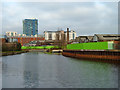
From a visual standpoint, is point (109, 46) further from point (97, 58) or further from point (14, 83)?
point (14, 83)

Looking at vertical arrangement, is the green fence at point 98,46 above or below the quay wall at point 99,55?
above

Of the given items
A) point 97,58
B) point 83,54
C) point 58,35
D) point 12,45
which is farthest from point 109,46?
point 58,35

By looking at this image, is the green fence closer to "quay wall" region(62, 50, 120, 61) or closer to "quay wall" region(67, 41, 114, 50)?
"quay wall" region(67, 41, 114, 50)

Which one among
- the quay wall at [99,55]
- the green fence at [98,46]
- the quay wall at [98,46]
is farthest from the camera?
the green fence at [98,46]

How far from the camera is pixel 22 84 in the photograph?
29984 millimetres

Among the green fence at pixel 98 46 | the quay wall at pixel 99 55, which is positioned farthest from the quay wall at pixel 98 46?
the quay wall at pixel 99 55

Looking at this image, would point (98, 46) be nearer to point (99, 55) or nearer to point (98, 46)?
point (98, 46)

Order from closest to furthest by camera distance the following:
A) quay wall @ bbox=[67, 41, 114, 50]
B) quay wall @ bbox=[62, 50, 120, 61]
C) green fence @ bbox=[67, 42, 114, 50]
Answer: quay wall @ bbox=[62, 50, 120, 61]
quay wall @ bbox=[67, 41, 114, 50]
green fence @ bbox=[67, 42, 114, 50]

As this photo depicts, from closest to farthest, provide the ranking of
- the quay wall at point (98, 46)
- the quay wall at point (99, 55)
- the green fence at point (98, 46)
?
the quay wall at point (99, 55) < the quay wall at point (98, 46) < the green fence at point (98, 46)

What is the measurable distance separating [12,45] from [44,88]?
138m

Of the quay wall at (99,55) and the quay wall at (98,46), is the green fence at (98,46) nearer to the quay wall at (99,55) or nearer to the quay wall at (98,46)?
the quay wall at (98,46)

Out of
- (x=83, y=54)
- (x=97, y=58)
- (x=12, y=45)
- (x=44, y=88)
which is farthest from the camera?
(x=12, y=45)

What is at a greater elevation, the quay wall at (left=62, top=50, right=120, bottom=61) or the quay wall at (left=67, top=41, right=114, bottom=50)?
the quay wall at (left=67, top=41, right=114, bottom=50)

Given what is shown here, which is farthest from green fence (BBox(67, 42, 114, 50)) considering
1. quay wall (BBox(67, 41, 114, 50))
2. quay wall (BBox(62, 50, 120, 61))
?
→ quay wall (BBox(62, 50, 120, 61))
